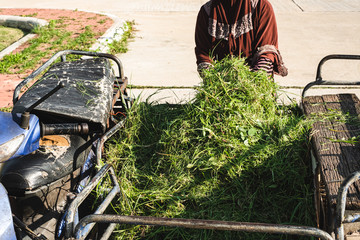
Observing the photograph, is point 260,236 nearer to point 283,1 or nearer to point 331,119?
point 331,119

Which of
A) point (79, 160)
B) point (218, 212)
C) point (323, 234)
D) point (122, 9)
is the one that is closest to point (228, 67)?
point (218, 212)

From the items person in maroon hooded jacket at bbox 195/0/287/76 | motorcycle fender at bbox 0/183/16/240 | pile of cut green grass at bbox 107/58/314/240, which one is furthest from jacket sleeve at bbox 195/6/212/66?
motorcycle fender at bbox 0/183/16/240

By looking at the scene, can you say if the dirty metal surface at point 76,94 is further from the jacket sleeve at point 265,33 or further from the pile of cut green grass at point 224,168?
the jacket sleeve at point 265,33

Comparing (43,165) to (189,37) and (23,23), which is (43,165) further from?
(23,23)

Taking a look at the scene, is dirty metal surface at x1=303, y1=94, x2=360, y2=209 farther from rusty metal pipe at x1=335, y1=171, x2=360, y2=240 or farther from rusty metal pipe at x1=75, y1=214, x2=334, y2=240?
rusty metal pipe at x1=75, y1=214, x2=334, y2=240

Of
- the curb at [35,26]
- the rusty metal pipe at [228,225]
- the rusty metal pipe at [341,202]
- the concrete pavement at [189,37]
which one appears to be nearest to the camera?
the rusty metal pipe at [228,225]

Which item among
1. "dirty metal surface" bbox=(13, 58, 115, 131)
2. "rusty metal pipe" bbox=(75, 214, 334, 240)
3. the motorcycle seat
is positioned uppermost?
"dirty metal surface" bbox=(13, 58, 115, 131)

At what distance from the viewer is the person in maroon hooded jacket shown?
3.22 meters

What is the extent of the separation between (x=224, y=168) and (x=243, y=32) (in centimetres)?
144

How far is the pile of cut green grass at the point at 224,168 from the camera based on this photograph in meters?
2.28

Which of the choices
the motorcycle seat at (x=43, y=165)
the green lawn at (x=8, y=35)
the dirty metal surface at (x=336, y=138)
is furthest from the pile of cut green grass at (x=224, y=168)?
the green lawn at (x=8, y=35)

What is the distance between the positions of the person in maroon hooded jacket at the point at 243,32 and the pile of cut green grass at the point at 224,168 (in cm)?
67

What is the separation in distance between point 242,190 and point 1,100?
3644mm

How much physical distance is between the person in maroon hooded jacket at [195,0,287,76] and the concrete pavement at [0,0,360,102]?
475mm
